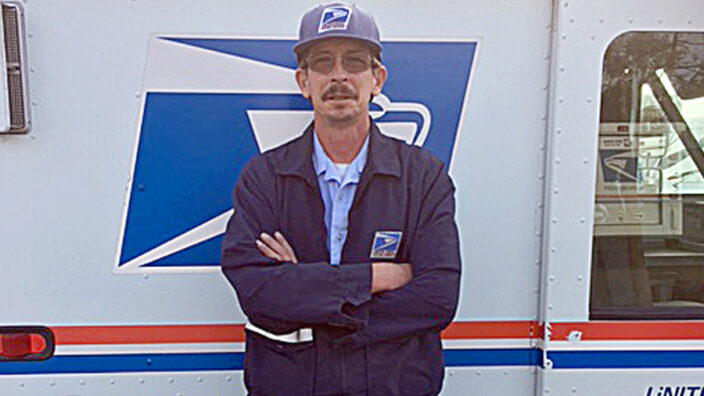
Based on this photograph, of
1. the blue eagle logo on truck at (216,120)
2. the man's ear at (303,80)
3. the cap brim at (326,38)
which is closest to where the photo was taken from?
the cap brim at (326,38)

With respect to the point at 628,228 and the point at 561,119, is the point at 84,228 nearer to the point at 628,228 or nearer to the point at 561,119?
the point at 561,119

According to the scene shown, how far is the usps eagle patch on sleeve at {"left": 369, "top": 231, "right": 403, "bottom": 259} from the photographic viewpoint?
1.40 metres

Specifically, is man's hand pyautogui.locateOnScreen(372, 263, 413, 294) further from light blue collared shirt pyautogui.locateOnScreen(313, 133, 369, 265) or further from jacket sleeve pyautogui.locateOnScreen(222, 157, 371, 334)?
light blue collared shirt pyautogui.locateOnScreen(313, 133, 369, 265)

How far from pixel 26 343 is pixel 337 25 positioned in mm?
1300

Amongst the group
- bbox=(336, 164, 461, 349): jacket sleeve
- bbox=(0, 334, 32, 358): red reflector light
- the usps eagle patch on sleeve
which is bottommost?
bbox=(0, 334, 32, 358): red reflector light

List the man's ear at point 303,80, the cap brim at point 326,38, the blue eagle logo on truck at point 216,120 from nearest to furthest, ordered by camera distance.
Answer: the cap brim at point 326,38, the man's ear at point 303,80, the blue eagle logo on truck at point 216,120

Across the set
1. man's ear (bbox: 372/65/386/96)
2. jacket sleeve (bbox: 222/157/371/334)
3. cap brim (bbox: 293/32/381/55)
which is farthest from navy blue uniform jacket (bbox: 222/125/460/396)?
cap brim (bbox: 293/32/381/55)

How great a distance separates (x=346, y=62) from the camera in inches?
52.8

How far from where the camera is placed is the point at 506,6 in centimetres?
159

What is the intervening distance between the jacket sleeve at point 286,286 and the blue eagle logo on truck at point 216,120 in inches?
11.0

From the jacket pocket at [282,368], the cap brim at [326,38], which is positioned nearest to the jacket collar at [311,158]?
the cap brim at [326,38]

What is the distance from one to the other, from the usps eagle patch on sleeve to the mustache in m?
0.36

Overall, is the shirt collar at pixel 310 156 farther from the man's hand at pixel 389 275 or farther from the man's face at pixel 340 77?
the man's hand at pixel 389 275

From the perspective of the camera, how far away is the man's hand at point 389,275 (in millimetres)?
1345
